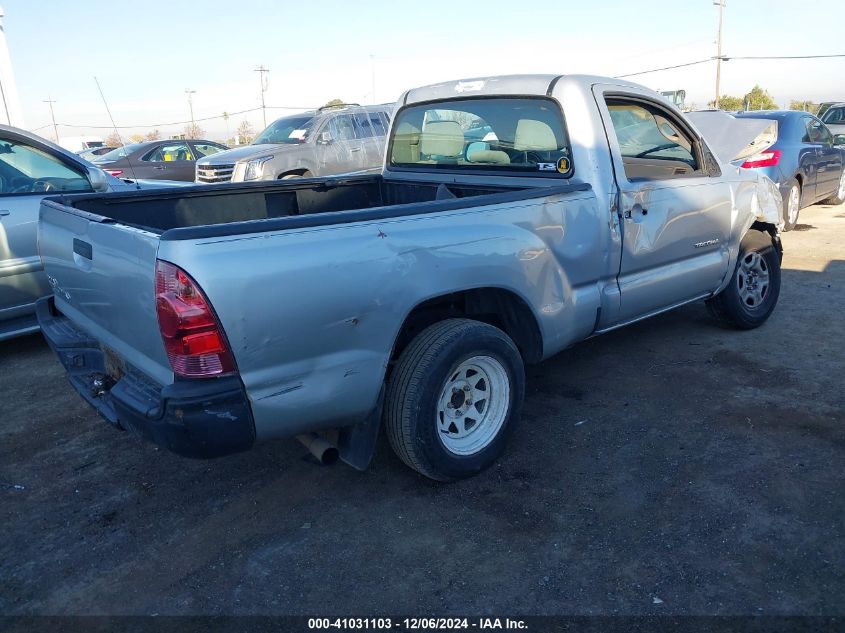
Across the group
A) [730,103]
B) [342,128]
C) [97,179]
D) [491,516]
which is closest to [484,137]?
[491,516]

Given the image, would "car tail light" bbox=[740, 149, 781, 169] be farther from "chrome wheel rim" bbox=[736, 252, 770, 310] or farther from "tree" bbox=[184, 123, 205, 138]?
"tree" bbox=[184, 123, 205, 138]

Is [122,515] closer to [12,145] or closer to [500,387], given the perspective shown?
[500,387]

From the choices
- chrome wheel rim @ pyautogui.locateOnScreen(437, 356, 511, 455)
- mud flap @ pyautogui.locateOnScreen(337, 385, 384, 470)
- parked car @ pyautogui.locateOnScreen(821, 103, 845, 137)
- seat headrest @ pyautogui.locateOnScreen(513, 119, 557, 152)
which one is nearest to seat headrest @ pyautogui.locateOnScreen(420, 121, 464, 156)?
seat headrest @ pyautogui.locateOnScreen(513, 119, 557, 152)

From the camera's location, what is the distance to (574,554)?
8.90 ft

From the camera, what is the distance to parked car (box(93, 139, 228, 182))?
553 inches

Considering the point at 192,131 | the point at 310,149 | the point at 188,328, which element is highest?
the point at 192,131

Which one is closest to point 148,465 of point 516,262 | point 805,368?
point 516,262

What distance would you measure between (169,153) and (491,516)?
46.8ft

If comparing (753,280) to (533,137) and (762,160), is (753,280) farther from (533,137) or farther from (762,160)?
(762,160)

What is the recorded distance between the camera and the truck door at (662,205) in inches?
154

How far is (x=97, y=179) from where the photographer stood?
5.46 meters

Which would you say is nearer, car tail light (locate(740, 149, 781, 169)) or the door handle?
the door handle

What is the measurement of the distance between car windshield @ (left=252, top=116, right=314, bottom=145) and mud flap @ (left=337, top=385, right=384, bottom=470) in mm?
9621

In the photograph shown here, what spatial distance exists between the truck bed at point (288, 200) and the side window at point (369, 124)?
7942mm
